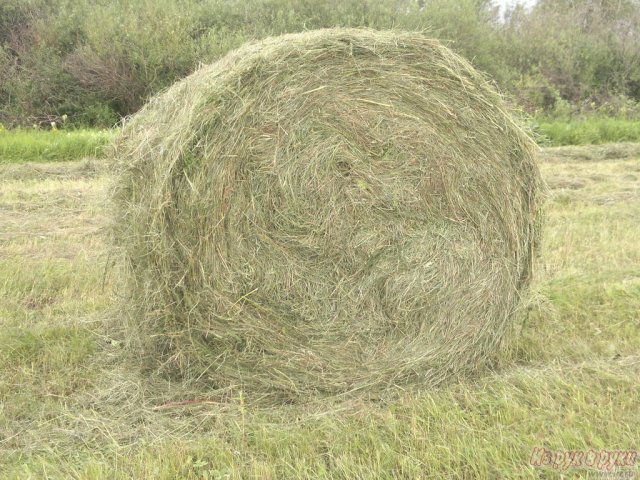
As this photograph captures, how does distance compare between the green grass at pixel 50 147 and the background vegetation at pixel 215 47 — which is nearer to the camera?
the green grass at pixel 50 147

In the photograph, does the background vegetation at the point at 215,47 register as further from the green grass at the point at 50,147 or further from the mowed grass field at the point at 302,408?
the mowed grass field at the point at 302,408

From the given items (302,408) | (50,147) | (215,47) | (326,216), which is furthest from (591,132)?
(302,408)

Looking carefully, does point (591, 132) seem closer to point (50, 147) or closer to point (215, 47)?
point (215, 47)

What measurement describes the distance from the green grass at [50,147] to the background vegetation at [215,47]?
1.91m

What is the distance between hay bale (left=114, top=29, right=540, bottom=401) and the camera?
3.35 metres

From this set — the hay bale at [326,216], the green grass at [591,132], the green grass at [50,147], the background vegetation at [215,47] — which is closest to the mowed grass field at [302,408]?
the hay bale at [326,216]

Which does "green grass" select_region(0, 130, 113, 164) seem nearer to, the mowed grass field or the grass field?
the grass field

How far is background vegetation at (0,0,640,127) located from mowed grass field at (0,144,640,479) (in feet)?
27.5

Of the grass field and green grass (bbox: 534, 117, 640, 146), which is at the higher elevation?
the grass field

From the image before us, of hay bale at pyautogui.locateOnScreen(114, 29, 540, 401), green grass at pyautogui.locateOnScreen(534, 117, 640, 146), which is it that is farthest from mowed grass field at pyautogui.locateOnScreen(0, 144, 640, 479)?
green grass at pyautogui.locateOnScreen(534, 117, 640, 146)

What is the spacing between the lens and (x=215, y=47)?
49.5 feet

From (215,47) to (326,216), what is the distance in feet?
41.0

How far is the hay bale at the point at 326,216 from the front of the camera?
335 centimetres

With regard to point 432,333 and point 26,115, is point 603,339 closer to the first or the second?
point 432,333
